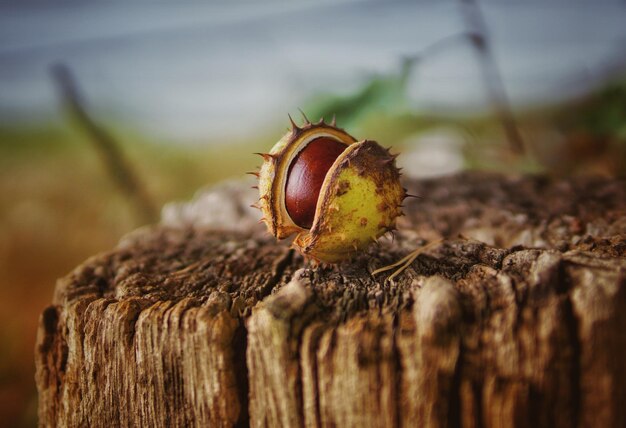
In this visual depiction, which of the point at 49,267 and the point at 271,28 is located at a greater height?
the point at 271,28

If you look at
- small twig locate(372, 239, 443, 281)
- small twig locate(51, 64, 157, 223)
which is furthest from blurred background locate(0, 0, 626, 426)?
small twig locate(372, 239, 443, 281)

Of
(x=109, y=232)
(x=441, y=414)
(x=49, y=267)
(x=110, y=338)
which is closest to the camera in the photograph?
(x=441, y=414)

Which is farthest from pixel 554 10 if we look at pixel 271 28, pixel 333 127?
pixel 333 127

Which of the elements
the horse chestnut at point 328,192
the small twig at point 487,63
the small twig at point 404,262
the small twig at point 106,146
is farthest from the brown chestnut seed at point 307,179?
the small twig at point 106,146

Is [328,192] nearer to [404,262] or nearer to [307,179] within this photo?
[307,179]

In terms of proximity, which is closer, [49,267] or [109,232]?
[49,267]

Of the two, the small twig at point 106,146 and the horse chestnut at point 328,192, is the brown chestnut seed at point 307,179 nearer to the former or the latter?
the horse chestnut at point 328,192

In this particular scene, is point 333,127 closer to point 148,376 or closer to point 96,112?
point 148,376

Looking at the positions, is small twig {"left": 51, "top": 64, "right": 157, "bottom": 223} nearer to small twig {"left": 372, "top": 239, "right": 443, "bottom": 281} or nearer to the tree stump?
the tree stump
